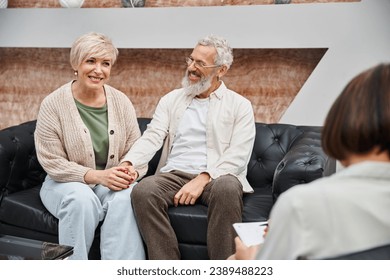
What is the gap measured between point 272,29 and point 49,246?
185 cm

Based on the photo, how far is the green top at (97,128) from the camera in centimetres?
238

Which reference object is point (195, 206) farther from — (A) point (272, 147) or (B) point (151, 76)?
(B) point (151, 76)

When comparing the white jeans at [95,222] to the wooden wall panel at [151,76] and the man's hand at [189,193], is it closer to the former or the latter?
the man's hand at [189,193]

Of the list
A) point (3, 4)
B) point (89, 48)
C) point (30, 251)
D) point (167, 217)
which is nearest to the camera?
point (30, 251)

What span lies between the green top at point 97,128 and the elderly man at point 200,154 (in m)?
0.13

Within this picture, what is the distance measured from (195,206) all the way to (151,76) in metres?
1.35

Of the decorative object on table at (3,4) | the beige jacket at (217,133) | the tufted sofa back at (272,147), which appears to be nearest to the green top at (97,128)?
the beige jacket at (217,133)

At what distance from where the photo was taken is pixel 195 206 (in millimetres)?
2238

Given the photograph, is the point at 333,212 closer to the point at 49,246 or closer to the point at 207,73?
the point at 49,246

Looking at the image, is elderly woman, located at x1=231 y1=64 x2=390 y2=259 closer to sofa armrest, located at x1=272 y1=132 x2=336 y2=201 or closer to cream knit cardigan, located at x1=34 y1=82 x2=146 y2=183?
sofa armrest, located at x1=272 y1=132 x2=336 y2=201

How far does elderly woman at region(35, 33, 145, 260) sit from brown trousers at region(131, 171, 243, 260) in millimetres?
71

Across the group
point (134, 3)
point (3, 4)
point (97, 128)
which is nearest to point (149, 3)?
point (134, 3)
